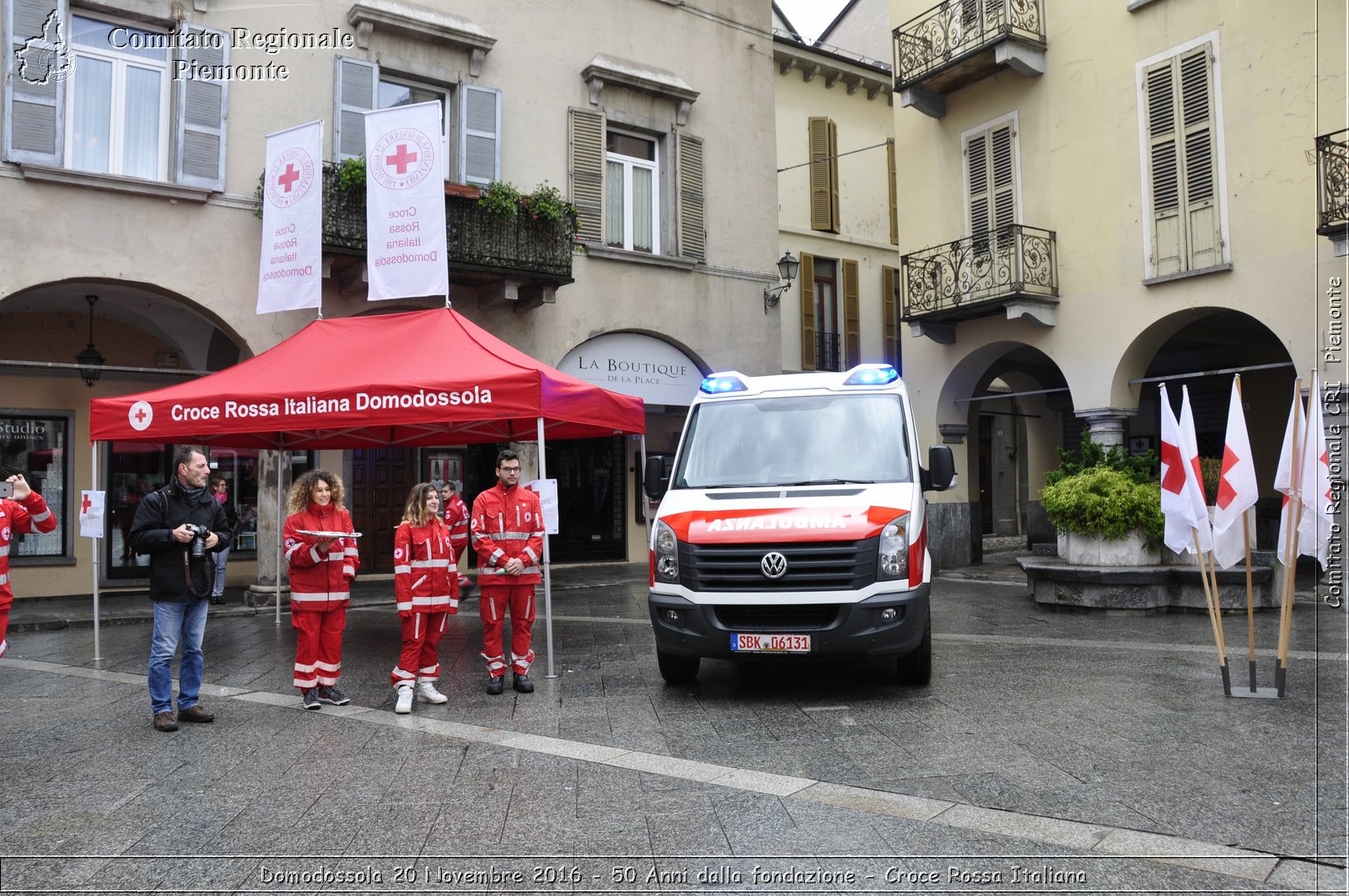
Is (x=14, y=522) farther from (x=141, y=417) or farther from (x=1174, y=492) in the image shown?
(x=1174, y=492)

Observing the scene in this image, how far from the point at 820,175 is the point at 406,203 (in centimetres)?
1374

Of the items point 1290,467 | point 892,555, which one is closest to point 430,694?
point 892,555

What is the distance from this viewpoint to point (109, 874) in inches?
160

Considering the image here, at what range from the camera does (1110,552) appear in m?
11.8

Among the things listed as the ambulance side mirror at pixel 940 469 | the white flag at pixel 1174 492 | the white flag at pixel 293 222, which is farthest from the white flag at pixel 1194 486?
the white flag at pixel 293 222

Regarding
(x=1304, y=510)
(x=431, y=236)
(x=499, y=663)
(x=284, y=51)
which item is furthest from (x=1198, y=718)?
(x=284, y=51)

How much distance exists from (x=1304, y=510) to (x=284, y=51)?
13294 mm

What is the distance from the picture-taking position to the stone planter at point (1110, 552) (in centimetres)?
1168

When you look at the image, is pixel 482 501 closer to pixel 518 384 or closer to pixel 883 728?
pixel 518 384

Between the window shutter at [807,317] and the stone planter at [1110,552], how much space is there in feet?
34.0

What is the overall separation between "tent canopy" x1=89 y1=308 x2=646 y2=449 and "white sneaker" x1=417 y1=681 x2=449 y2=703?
227cm

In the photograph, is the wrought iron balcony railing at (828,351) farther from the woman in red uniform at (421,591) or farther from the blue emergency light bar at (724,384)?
the woman in red uniform at (421,591)

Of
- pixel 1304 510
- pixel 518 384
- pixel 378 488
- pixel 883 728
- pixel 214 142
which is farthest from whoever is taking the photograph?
pixel 378 488

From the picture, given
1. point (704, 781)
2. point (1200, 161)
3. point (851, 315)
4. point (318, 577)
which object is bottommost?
point (704, 781)
